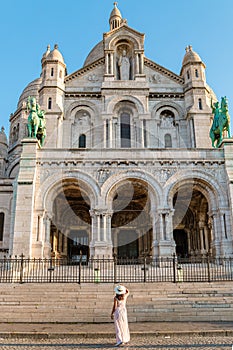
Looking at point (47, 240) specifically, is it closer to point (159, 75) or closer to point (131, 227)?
point (131, 227)

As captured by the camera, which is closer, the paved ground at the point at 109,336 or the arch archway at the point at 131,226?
the paved ground at the point at 109,336

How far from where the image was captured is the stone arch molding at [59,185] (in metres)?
21.9

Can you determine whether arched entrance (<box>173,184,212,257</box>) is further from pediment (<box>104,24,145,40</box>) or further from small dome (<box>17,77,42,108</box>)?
small dome (<box>17,77,42,108</box>)

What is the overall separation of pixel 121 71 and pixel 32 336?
94.4ft

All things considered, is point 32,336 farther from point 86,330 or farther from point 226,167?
point 226,167

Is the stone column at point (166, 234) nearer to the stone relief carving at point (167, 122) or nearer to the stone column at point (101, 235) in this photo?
the stone column at point (101, 235)

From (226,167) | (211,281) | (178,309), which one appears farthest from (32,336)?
(226,167)

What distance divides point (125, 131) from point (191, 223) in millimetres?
10638

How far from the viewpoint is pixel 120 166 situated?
22.6 metres

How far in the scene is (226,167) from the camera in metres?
22.5

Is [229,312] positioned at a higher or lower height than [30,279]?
lower

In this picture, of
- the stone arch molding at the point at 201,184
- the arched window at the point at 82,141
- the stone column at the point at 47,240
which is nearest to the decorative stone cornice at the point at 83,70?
the arched window at the point at 82,141

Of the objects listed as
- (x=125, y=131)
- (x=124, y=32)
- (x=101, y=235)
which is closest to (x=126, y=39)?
(x=124, y=32)

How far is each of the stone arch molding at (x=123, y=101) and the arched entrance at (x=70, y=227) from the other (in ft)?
31.5
